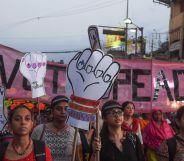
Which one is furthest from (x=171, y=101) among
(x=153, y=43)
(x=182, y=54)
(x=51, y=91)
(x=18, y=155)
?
(x=153, y=43)

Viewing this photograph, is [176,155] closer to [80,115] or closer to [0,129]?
[80,115]

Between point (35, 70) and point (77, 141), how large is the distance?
3610 mm

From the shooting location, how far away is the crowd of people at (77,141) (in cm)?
407

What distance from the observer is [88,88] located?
183 inches

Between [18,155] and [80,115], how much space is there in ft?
2.67

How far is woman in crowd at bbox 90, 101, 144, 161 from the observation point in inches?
185

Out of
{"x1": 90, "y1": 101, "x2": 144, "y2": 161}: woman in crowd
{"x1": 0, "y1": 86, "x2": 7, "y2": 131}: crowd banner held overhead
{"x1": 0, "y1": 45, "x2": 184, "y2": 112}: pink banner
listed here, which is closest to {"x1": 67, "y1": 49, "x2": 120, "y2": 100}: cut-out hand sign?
{"x1": 90, "y1": 101, "x2": 144, "y2": 161}: woman in crowd

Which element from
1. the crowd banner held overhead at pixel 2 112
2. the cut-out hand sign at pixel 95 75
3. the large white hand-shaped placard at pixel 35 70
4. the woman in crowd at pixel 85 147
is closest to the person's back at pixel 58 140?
the woman in crowd at pixel 85 147

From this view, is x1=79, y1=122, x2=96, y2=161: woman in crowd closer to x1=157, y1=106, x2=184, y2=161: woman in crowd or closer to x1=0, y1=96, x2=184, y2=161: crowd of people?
x1=0, y1=96, x2=184, y2=161: crowd of people

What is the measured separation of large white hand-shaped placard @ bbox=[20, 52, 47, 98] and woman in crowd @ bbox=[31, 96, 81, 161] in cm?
294

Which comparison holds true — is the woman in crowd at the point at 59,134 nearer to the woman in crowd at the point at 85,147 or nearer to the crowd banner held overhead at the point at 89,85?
the woman in crowd at the point at 85,147

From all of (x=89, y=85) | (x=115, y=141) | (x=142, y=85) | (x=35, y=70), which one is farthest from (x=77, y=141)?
(x=142, y=85)

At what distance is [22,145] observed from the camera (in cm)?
408

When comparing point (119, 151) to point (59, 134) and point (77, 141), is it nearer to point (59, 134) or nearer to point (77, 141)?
point (77, 141)
